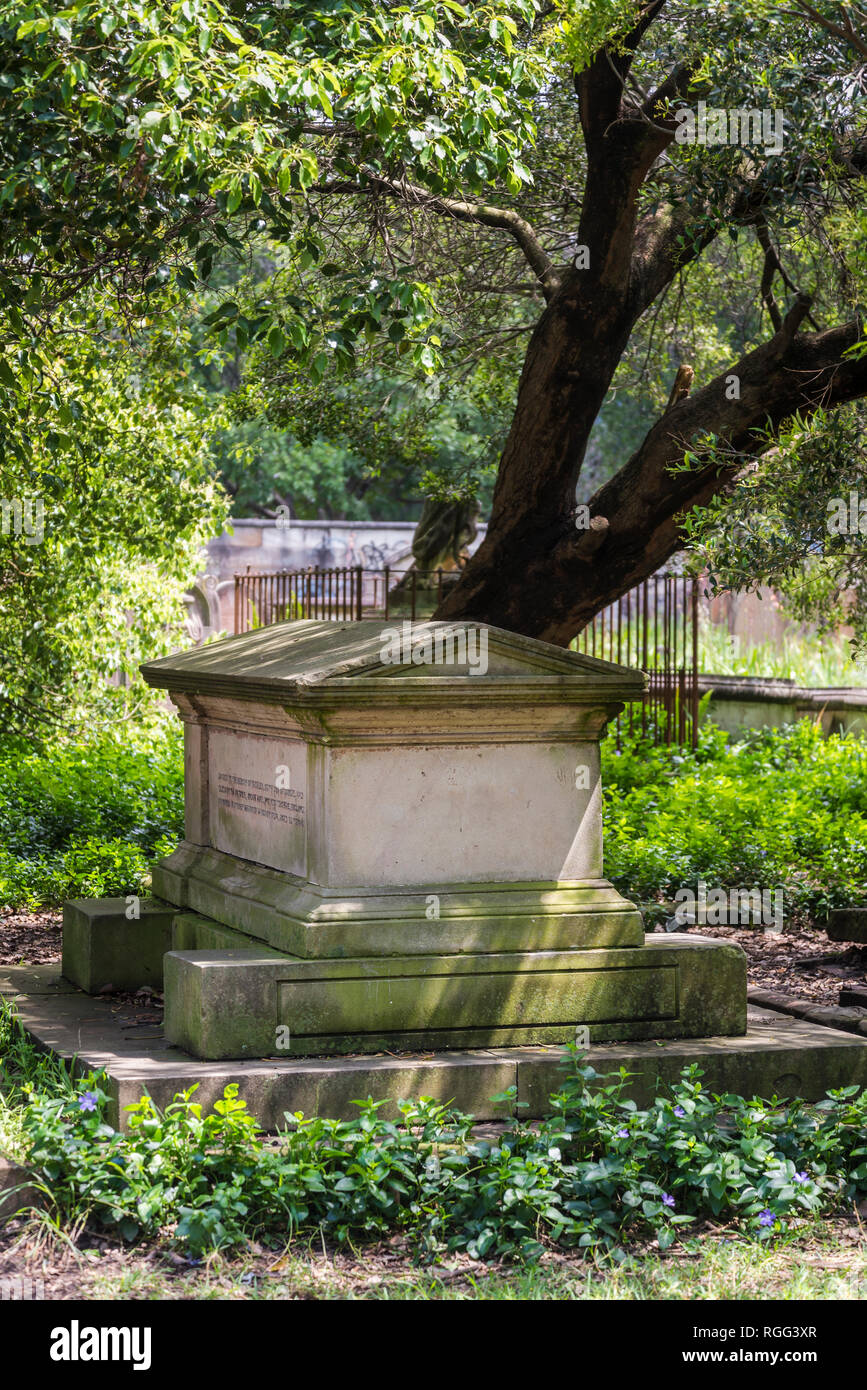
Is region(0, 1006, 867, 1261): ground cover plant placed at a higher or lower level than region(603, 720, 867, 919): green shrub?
lower

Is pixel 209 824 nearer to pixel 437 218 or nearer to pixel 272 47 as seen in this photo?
pixel 272 47

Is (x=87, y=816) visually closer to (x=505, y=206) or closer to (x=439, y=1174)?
(x=505, y=206)

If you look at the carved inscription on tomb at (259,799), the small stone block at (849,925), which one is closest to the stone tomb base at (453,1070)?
the carved inscription on tomb at (259,799)

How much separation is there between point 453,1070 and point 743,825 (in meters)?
5.34

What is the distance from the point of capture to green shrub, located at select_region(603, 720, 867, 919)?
30.3 feet

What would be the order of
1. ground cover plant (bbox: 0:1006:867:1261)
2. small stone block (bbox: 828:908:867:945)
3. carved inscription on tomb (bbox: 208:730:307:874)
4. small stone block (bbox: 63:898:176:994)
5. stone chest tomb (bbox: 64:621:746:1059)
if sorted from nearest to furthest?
1. ground cover plant (bbox: 0:1006:867:1261)
2. stone chest tomb (bbox: 64:621:746:1059)
3. carved inscription on tomb (bbox: 208:730:307:874)
4. small stone block (bbox: 63:898:176:994)
5. small stone block (bbox: 828:908:867:945)

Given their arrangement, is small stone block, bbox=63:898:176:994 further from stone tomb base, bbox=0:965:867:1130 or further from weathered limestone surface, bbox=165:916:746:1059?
weathered limestone surface, bbox=165:916:746:1059

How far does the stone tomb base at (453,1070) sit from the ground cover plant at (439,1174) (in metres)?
0.18

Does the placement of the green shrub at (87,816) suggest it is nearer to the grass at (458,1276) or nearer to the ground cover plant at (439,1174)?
the ground cover plant at (439,1174)

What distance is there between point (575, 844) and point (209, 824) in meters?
1.91

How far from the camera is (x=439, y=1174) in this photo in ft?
14.8

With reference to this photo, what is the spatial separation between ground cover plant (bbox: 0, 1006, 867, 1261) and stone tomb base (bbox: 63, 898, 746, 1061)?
49 cm

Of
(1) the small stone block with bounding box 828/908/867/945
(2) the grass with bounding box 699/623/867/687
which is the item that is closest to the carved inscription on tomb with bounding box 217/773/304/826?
(1) the small stone block with bounding box 828/908/867/945

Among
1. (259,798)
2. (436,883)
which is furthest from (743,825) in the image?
(436,883)
